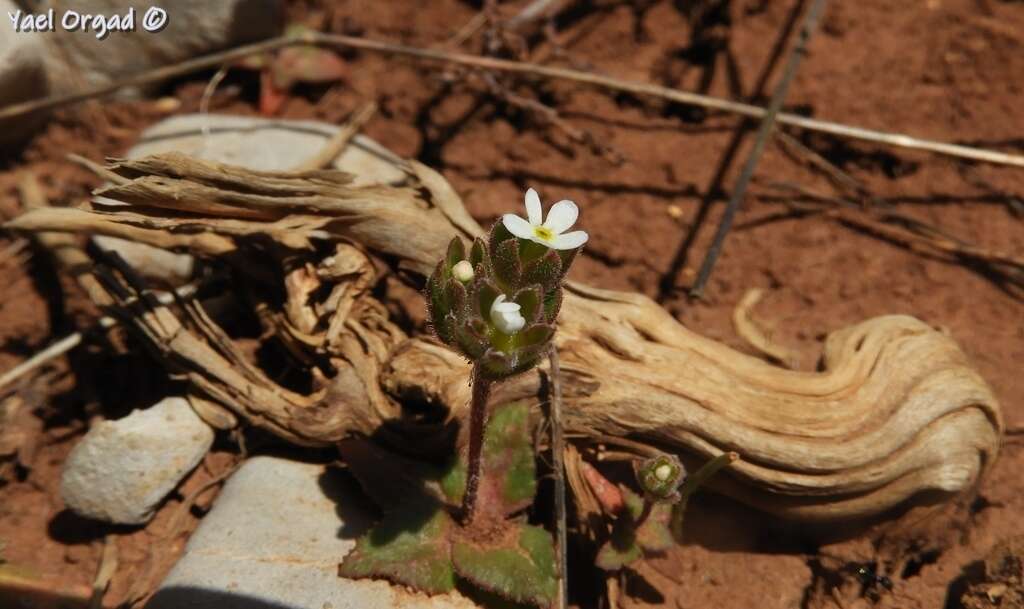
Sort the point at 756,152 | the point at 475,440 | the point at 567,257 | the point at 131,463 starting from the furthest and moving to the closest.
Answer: the point at 756,152, the point at 131,463, the point at 475,440, the point at 567,257

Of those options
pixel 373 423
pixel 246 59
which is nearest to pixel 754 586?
pixel 373 423

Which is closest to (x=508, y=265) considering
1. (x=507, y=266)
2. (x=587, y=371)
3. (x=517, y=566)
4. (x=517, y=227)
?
(x=507, y=266)

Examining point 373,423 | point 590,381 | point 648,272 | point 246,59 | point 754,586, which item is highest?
point 246,59

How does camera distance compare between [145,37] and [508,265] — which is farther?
[145,37]

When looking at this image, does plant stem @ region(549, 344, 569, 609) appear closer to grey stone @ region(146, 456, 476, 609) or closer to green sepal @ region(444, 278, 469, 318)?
grey stone @ region(146, 456, 476, 609)

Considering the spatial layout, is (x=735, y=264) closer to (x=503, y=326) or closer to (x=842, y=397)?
(x=842, y=397)

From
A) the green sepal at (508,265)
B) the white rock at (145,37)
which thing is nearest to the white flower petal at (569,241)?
the green sepal at (508,265)

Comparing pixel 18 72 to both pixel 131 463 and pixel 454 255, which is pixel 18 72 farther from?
pixel 454 255

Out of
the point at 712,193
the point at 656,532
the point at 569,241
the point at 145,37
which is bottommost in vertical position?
the point at 656,532
